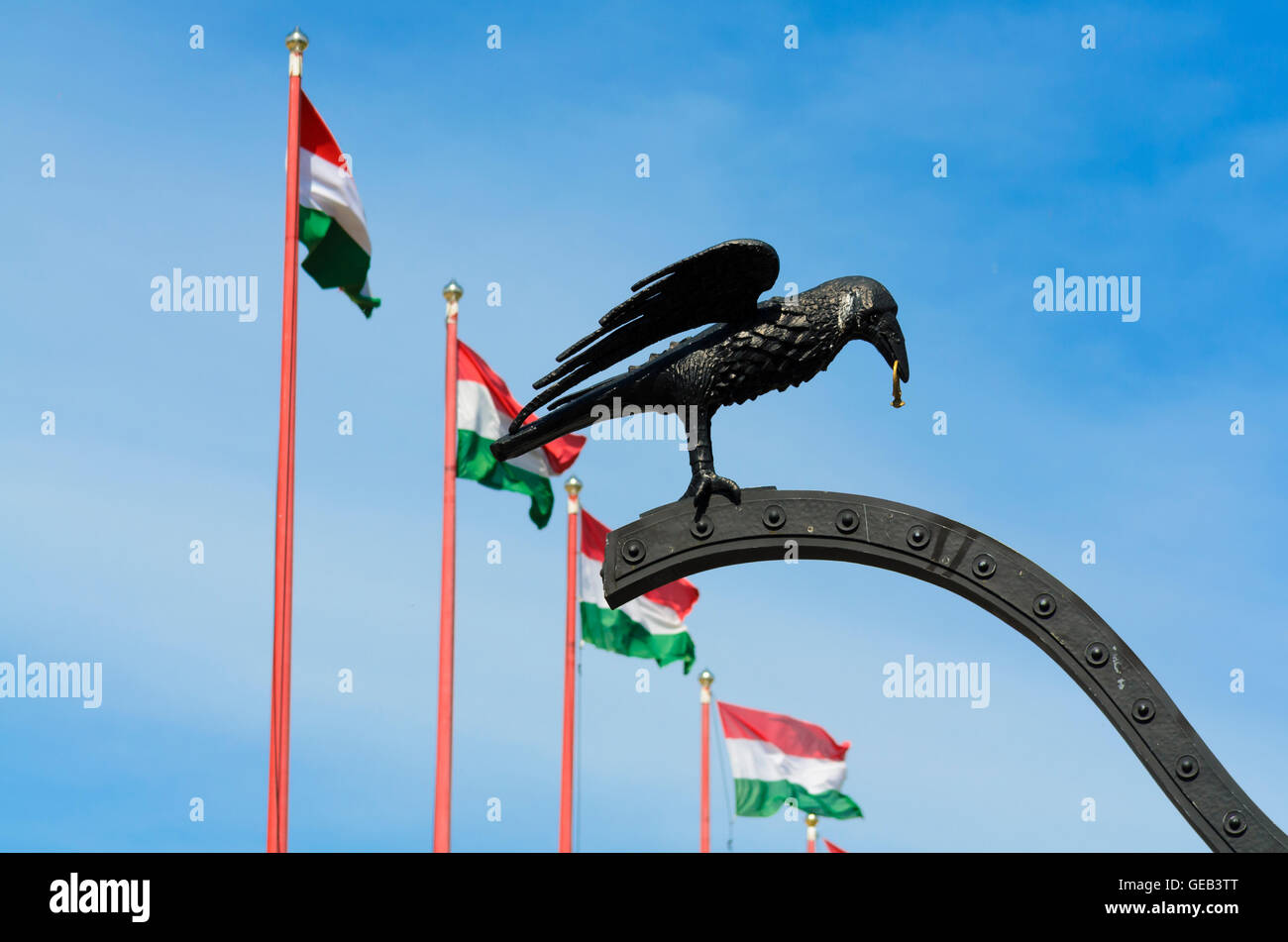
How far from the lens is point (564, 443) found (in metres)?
17.2

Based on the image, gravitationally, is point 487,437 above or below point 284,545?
above

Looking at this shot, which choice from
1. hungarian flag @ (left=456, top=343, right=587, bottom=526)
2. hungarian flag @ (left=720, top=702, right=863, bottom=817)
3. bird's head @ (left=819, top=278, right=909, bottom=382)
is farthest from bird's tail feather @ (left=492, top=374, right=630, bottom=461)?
hungarian flag @ (left=720, top=702, right=863, bottom=817)

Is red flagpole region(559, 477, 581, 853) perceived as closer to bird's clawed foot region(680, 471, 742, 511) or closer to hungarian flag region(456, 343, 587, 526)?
hungarian flag region(456, 343, 587, 526)

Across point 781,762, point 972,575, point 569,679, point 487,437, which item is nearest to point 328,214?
point 487,437

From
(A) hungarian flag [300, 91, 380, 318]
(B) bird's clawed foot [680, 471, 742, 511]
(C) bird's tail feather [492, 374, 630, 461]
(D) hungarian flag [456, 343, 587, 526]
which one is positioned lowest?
(B) bird's clawed foot [680, 471, 742, 511]

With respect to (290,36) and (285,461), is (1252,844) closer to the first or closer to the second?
(285,461)

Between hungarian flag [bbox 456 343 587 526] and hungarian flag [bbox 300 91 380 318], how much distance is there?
1888 mm

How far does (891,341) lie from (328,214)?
26.1ft

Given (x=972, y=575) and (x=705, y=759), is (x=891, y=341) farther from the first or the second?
(x=705, y=759)

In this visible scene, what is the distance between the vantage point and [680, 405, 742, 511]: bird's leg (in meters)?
6.06

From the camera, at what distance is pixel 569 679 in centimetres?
1703
